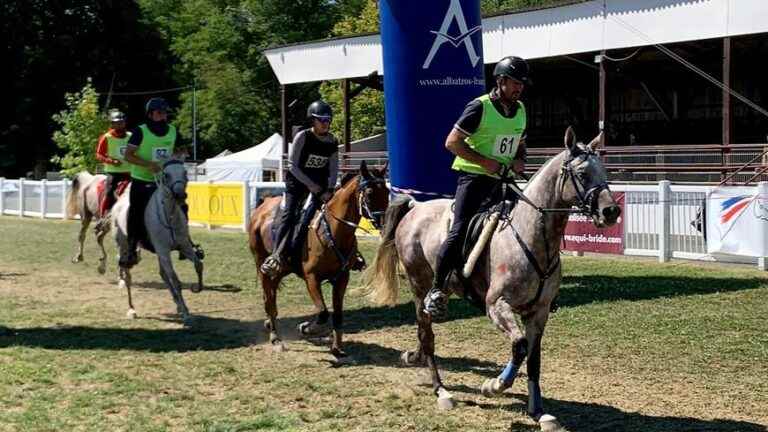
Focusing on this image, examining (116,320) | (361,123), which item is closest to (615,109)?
A: (361,123)

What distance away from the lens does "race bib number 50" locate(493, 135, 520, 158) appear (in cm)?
700

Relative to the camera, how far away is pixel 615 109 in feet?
119

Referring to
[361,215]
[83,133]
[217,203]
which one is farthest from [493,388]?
[83,133]

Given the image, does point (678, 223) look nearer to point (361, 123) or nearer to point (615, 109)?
point (615, 109)

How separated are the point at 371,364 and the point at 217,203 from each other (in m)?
21.0

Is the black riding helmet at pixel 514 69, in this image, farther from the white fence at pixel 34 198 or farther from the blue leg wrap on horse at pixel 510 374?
the white fence at pixel 34 198

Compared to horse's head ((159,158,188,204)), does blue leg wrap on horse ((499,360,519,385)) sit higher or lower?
lower

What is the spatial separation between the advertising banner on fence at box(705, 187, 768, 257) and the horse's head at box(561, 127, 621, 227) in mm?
10437

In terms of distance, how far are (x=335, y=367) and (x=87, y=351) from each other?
9.46 feet

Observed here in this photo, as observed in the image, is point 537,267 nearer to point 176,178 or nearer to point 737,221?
point 176,178

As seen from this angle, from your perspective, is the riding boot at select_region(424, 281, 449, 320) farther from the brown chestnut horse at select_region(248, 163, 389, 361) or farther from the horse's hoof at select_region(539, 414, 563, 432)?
the brown chestnut horse at select_region(248, 163, 389, 361)

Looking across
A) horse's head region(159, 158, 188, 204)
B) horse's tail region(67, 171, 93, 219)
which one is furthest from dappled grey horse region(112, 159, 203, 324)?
horse's tail region(67, 171, 93, 219)

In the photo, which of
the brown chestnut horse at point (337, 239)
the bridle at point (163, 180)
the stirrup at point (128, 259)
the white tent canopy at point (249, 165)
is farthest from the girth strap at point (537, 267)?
the white tent canopy at point (249, 165)

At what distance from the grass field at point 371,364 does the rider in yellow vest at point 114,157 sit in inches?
76.5
